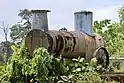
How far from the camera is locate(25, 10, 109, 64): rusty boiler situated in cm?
957

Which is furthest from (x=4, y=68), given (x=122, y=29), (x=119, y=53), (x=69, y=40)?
(x=122, y=29)

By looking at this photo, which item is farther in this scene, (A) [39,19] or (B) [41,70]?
(A) [39,19]

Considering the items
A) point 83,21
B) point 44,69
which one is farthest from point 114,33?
point 44,69

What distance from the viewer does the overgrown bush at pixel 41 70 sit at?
902 cm

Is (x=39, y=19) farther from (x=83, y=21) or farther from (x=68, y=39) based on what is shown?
(x=83, y=21)

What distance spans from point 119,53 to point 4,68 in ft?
32.7

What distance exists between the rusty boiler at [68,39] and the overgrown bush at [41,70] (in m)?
0.33

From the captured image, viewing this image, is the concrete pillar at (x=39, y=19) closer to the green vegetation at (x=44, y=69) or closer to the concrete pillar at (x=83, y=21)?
the green vegetation at (x=44, y=69)

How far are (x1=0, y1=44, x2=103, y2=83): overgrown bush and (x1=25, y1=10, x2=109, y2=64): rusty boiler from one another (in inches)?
12.9

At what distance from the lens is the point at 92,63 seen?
10.0 metres

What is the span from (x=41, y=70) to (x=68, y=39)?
1.57 metres

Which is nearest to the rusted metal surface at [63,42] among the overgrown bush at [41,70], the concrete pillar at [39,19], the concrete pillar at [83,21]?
the overgrown bush at [41,70]

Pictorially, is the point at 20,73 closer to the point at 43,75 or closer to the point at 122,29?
the point at 43,75

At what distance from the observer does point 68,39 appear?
33.6 ft
